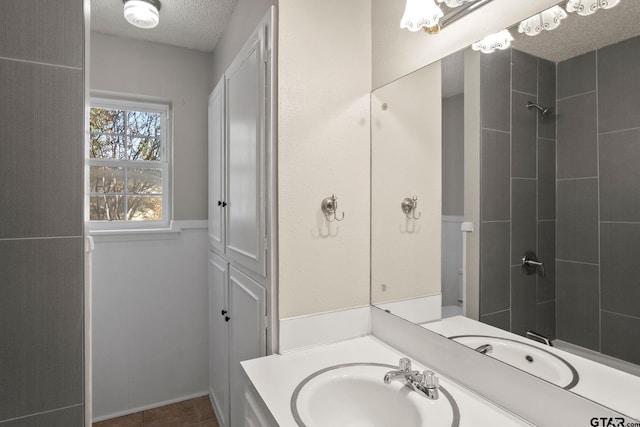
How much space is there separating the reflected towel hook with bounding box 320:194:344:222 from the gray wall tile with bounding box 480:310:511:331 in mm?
635

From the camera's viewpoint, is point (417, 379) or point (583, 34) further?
point (417, 379)

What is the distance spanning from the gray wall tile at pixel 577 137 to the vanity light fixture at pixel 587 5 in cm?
18

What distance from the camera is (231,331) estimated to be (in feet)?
5.93

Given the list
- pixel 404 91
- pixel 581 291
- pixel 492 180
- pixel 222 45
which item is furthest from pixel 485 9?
pixel 222 45

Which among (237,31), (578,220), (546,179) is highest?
(237,31)

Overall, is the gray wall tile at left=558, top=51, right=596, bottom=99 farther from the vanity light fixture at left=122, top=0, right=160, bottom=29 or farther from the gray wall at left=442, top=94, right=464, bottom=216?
the vanity light fixture at left=122, top=0, right=160, bottom=29

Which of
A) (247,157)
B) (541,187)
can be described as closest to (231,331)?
(247,157)

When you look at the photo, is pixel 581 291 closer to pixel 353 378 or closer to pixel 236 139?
pixel 353 378

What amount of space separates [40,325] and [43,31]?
800mm

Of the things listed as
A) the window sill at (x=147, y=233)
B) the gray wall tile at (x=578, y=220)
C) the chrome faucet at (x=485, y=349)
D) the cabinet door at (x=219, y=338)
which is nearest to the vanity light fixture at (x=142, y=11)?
the window sill at (x=147, y=233)

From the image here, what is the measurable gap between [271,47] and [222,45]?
113cm

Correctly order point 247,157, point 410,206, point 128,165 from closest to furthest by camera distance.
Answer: point 410,206
point 247,157
point 128,165

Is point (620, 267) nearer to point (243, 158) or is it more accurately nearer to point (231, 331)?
point (243, 158)

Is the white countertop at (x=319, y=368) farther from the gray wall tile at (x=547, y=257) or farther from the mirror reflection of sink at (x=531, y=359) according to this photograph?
the gray wall tile at (x=547, y=257)
